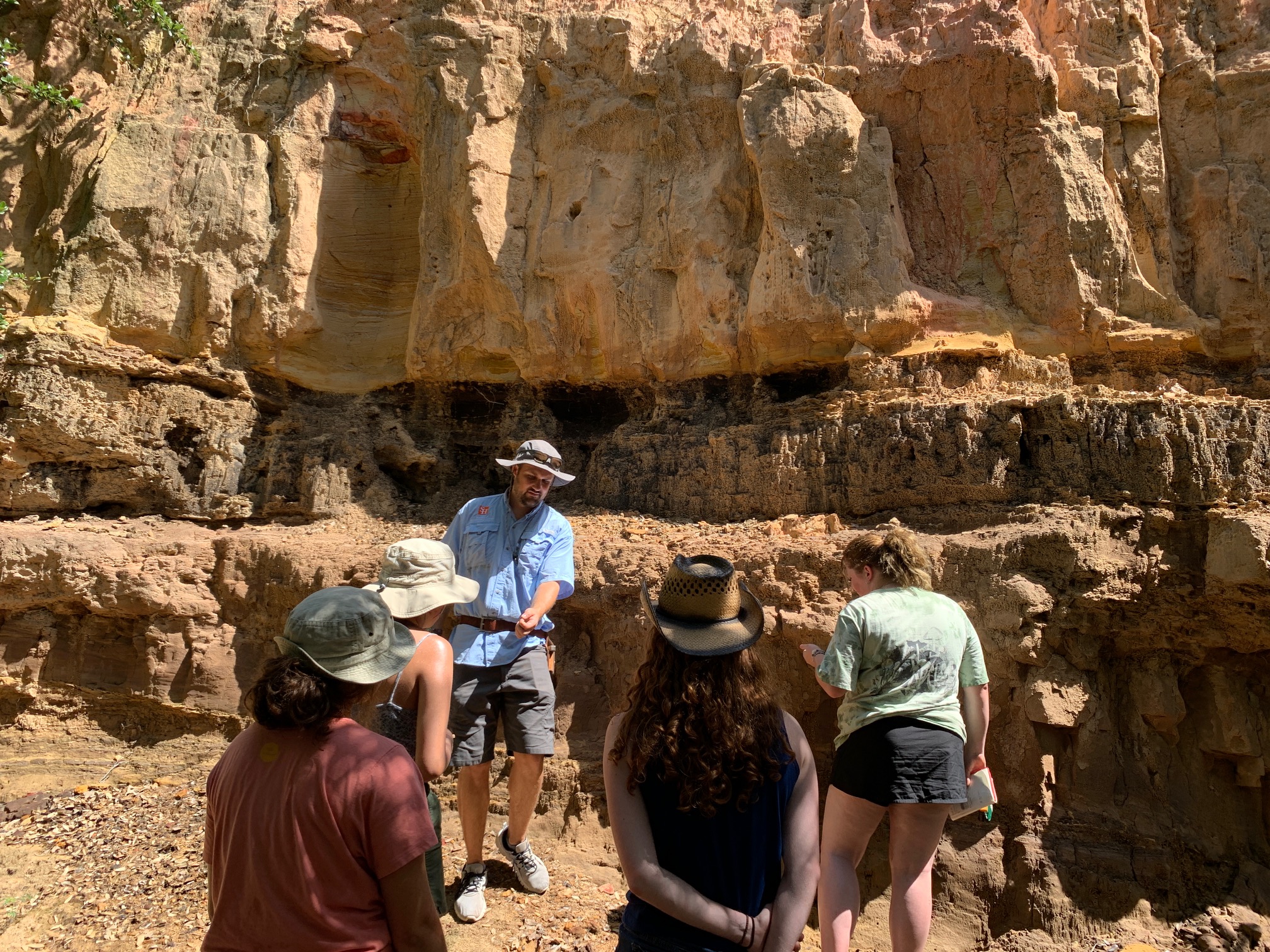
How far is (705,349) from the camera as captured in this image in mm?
7715

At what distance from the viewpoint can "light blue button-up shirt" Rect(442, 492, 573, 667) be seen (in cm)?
385

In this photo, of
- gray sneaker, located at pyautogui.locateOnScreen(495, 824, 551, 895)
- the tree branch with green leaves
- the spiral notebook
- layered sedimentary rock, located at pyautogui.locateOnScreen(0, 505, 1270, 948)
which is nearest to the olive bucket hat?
the spiral notebook

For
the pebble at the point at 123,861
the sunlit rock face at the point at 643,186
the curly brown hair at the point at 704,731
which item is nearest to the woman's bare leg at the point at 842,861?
the curly brown hair at the point at 704,731

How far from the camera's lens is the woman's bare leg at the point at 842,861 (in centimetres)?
294

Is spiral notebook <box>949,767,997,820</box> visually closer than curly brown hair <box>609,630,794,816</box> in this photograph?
No

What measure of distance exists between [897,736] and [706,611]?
1.21 meters

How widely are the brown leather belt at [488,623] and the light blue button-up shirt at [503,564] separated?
0.02m

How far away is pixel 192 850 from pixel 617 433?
4.69 metres

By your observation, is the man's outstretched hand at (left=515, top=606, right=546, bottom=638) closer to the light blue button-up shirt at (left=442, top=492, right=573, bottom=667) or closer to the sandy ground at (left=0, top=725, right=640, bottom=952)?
the light blue button-up shirt at (left=442, top=492, right=573, bottom=667)

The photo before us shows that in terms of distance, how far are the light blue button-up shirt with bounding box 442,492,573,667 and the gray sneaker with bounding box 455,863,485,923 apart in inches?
35.1

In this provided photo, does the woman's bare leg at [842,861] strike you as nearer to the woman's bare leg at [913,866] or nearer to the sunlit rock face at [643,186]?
the woman's bare leg at [913,866]

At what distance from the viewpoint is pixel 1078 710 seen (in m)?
4.57

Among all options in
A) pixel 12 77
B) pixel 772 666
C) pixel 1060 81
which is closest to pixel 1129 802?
pixel 772 666

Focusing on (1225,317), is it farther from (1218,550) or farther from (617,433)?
(617,433)
